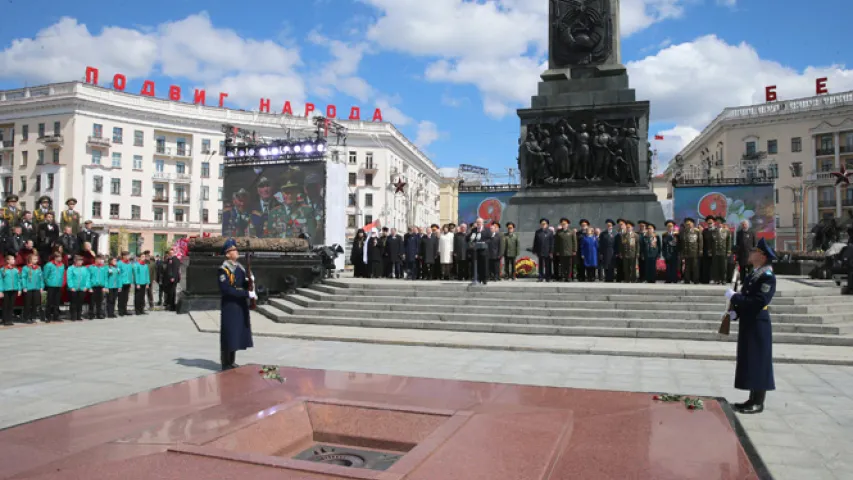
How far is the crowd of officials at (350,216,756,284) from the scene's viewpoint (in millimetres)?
13812

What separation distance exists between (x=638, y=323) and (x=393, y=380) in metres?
5.81

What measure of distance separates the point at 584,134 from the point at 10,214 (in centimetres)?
1520

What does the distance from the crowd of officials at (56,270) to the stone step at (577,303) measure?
539 cm

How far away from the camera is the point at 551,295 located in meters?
12.6

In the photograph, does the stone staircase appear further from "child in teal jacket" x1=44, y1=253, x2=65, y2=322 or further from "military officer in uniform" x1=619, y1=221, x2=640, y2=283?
"child in teal jacket" x1=44, y1=253, x2=65, y2=322

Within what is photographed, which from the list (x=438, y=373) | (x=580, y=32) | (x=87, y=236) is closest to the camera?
(x=438, y=373)

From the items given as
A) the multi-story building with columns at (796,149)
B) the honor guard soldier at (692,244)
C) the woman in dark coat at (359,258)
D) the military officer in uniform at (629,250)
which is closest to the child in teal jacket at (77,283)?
the woman in dark coat at (359,258)

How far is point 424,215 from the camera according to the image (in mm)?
81938

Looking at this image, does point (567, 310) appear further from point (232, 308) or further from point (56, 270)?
point (56, 270)

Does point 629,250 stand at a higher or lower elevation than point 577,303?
higher

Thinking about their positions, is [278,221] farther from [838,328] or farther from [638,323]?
[838,328]

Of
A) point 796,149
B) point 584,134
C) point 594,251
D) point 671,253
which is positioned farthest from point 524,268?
point 796,149

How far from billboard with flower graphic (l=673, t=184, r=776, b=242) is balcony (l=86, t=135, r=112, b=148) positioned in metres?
51.9

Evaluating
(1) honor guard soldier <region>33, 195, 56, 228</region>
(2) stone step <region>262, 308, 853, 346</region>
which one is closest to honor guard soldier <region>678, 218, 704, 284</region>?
(2) stone step <region>262, 308, 853, 346</region>
